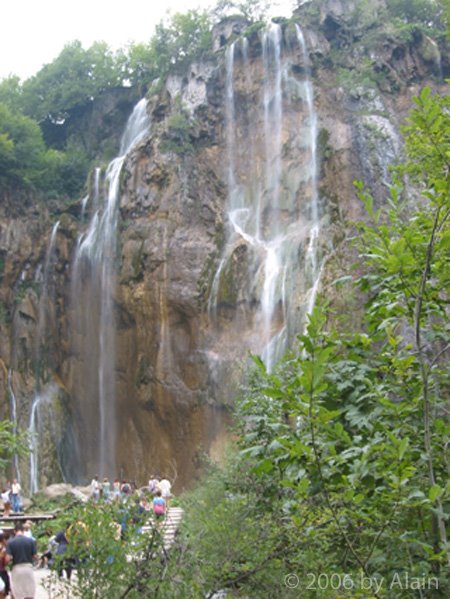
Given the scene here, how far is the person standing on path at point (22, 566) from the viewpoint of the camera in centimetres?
904

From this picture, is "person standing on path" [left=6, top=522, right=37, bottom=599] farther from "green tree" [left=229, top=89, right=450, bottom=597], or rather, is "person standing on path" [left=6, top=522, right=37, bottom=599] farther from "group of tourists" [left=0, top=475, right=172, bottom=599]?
"green tree" [left=229, top=89, right=450, bottom=597]

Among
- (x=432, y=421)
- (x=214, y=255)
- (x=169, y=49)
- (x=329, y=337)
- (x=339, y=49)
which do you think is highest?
(x=169, y=49)

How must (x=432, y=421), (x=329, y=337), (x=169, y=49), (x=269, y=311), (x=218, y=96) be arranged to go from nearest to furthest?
1. (x=432, y=421)
2. (x=329, y=337)
3. (x=269, y=311)
4. (x=218, y=96)
5. (x=169, y=49)

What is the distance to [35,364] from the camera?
2966 cm

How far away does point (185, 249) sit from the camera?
28047 millimetres

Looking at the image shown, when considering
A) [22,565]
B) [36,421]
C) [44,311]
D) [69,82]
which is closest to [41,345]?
[44,311]

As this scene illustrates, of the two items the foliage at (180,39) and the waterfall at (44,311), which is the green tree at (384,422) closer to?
the waterfall at (44,311)

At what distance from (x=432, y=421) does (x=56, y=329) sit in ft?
91.4

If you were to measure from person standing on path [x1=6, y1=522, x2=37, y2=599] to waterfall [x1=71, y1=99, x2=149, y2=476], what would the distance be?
61.5 ft

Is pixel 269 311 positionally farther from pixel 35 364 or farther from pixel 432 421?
pixel 432 421

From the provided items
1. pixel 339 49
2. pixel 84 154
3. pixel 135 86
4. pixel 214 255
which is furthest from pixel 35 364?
pixel 339 49

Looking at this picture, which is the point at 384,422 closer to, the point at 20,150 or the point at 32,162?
the point at 20,150

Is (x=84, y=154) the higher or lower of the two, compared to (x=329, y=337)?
higher

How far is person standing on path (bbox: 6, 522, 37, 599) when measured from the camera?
29.7ft
